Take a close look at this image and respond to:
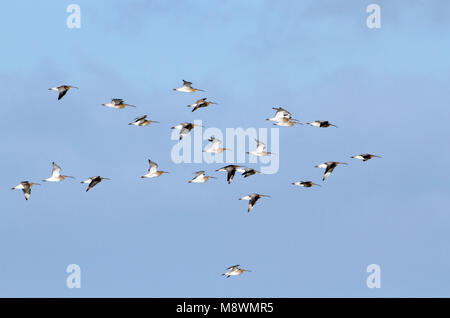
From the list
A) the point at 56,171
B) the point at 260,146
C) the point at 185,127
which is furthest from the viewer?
the point at 260,146

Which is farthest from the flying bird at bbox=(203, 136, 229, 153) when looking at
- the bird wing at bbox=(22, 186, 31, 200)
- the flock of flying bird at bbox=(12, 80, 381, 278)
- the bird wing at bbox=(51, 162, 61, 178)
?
the bird wing at bbox=(22, 186, 31, 200)

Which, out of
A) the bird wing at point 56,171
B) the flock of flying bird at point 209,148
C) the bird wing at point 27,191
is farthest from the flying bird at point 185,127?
the bird wing at point 27,191

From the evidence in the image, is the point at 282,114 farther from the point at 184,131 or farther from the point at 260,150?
the point at 184,131

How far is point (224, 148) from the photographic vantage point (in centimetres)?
6012

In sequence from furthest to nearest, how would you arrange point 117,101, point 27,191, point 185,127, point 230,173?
point 185,127 → point 117,101 → point 27,191 → point 230,173

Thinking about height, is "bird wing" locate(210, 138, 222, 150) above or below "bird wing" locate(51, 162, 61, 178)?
above

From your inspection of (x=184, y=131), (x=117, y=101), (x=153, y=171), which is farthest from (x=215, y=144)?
(x=117, y=101)

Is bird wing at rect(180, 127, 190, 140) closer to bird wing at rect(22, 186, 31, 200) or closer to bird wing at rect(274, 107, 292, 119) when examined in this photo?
bird wing at rect(274, 107, 292, 119)

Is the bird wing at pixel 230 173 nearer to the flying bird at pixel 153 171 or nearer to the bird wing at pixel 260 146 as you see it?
the bird wing at pixel 260 146
